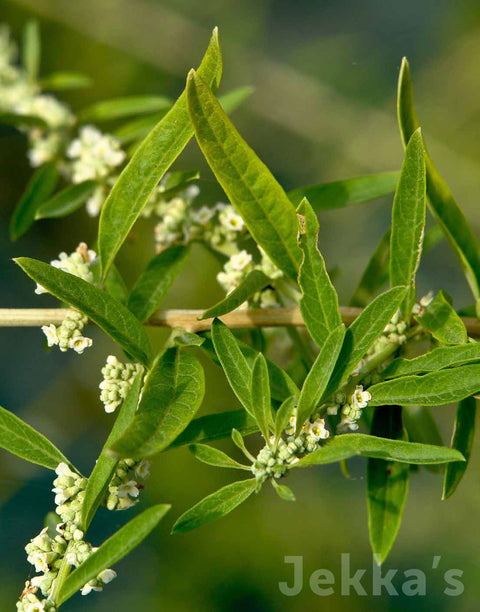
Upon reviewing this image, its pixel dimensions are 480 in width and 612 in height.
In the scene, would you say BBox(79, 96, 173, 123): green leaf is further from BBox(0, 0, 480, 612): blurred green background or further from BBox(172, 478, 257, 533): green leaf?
BBox(0, 0, 480, 612): blurred green background

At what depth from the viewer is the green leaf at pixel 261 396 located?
3.10 ft

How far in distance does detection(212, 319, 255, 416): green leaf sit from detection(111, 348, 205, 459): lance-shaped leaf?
5 centimetres

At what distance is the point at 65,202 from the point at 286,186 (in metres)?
2.49

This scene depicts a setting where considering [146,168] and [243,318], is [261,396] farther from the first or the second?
[146,168]

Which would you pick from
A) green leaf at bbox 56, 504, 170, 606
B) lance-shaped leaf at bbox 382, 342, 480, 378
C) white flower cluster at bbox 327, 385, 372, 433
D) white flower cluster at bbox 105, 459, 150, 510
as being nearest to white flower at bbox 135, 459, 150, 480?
white flower cluster at bbox 105, 459, 150, 510

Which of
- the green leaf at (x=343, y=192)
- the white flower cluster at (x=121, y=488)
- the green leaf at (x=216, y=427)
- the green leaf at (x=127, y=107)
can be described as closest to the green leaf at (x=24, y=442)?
the white flower cluster at (x=121, y=488)

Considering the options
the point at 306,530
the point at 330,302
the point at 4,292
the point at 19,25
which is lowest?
the point at 330,302

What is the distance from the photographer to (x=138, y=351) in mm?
1089

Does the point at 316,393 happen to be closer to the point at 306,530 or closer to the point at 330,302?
the point at 330,302

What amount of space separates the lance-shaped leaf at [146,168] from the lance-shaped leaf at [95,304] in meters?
0.16

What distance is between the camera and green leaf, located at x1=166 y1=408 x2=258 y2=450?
3.49 feet

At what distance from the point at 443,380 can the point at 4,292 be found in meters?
3.20

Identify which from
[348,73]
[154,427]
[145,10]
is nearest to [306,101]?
[348,73]

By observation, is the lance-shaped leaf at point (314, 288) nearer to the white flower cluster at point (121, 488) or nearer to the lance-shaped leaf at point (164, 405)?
the lance-shaped leaf at point (164, 405)
